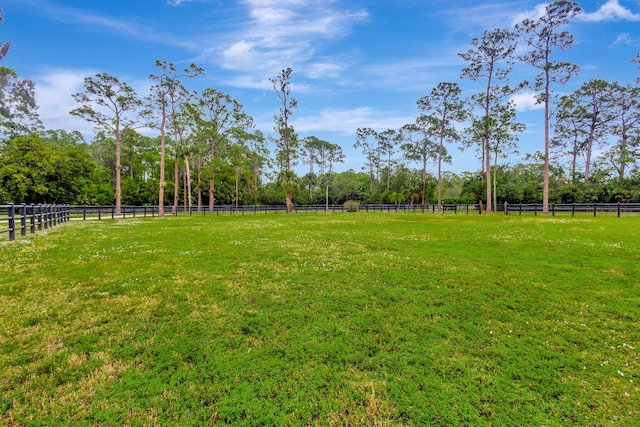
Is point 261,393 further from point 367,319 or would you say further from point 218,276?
point 218,276

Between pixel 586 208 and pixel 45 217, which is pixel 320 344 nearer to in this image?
pixel 45 217

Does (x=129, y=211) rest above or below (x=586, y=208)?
below

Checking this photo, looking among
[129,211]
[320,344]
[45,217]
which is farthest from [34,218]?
[129,211]

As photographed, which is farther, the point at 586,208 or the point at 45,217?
the point at 586,208

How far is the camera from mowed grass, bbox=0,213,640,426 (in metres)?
2.83

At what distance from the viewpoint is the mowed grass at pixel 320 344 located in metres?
2.83

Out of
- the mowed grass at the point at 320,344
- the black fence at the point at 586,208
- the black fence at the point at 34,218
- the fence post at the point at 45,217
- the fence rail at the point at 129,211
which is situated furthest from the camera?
the black fence at the point at 586,208

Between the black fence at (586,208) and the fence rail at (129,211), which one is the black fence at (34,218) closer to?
the fence rail at (129,211)

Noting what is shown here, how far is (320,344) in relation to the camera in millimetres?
3889

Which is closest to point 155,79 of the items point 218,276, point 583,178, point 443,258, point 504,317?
point 218,276

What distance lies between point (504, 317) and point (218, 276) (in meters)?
5.68

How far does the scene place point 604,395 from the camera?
300cm

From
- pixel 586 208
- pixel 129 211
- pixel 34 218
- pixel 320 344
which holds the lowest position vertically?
pixel 320 344

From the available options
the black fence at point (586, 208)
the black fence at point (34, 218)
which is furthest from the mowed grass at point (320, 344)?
the black fence at point (586, 208)
